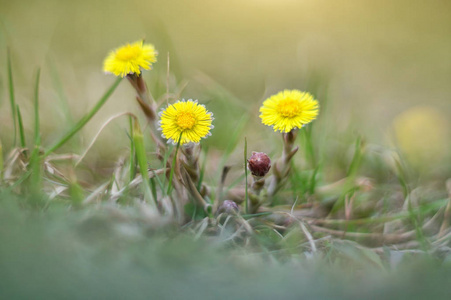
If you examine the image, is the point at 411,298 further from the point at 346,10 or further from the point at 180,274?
the point at 346,10

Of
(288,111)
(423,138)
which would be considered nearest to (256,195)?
(288,111)

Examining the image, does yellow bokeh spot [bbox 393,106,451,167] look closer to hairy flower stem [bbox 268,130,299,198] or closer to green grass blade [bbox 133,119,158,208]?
hairy flower stem [bbox 268,130,299,198]

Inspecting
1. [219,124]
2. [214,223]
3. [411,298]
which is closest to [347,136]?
[219,124]

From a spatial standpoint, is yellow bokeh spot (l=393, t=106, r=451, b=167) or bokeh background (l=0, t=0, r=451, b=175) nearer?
yellow bokeh spot (l=393, t=106, r=451, b=167)

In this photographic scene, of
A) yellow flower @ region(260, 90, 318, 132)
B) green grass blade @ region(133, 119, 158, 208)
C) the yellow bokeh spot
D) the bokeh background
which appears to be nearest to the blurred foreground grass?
green grass blade @ region(133, 119, 158, 208)

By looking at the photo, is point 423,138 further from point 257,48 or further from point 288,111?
point 257,48

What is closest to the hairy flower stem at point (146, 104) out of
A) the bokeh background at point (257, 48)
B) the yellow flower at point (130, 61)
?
the yellow flower at point (130, 61)
